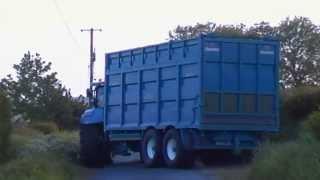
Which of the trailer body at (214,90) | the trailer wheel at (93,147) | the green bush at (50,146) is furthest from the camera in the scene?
the trailer wheel at (93,147)

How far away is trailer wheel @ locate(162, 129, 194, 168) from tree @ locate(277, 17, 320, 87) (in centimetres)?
2939

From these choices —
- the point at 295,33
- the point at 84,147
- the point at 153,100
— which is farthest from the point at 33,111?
the point at 153,100

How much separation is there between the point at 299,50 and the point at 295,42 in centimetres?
102

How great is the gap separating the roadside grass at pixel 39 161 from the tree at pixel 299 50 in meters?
26.6

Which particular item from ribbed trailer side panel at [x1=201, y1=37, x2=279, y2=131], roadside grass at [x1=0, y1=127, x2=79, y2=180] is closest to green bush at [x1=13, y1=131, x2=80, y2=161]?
roadside grass at [x1=0, y1=127, x2=79, y2=180]

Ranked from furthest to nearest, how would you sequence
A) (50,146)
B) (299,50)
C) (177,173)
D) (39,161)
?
(299,50) → (50,146) → (177,173) → (39,161)

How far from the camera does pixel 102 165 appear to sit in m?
32.3

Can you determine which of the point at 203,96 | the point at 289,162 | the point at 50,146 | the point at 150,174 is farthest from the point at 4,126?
the point at 289,162

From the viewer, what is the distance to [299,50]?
61469mm

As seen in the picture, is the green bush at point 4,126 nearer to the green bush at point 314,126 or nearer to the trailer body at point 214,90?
the trailer body at point 214,90

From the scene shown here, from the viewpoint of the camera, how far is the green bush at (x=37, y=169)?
2033cm

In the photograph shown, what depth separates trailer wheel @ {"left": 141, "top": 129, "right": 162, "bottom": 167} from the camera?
2839cm

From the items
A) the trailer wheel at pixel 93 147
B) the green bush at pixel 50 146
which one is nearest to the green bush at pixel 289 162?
the green bush at pixel 50 146

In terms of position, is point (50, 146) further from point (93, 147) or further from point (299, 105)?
point (299, 105)
